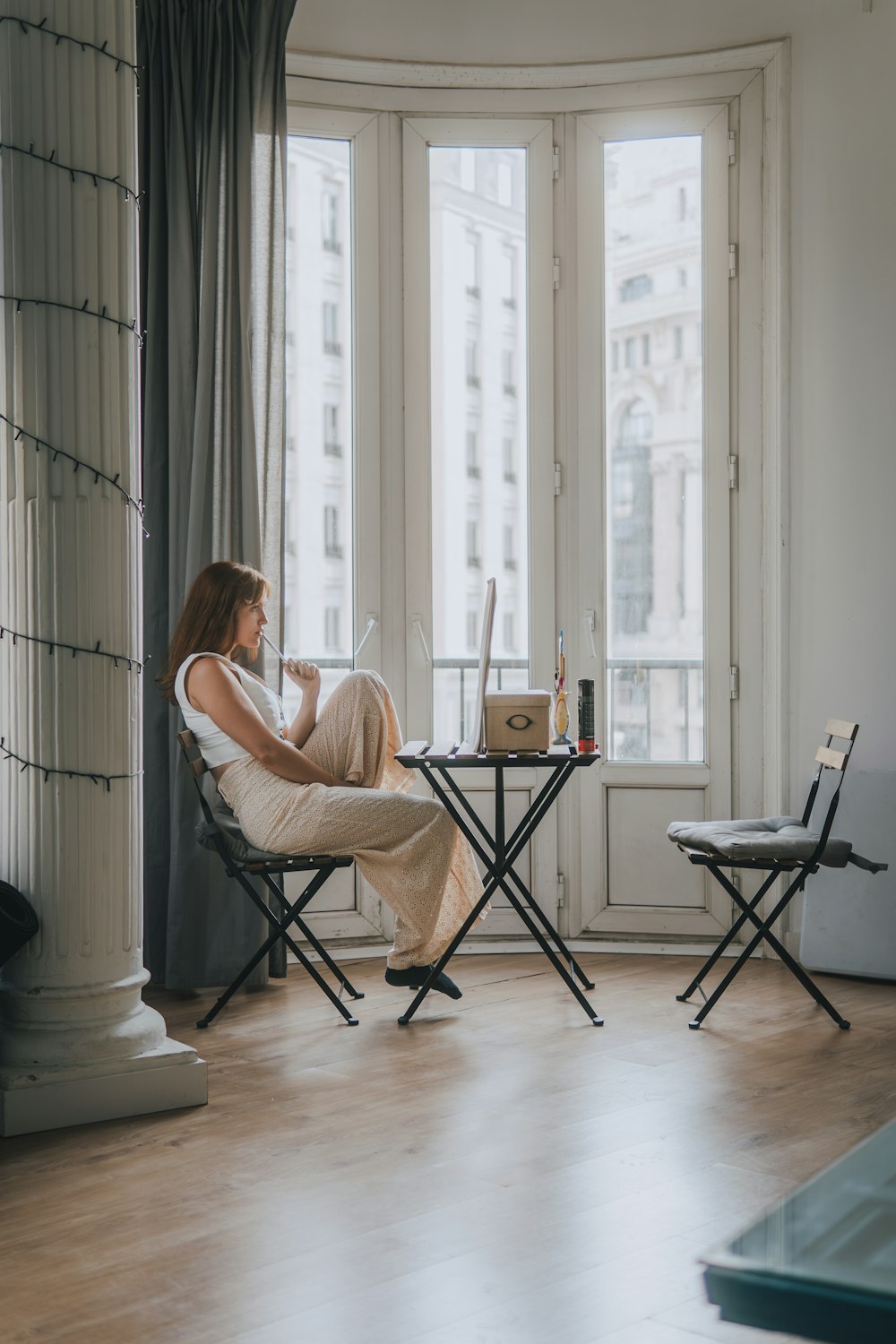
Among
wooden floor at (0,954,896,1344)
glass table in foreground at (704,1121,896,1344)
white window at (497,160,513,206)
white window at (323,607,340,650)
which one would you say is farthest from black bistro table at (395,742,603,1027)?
glass table in foreground at (704,1121,896,1344)

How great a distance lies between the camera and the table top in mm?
3402

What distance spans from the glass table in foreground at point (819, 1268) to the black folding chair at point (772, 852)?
2.58 m

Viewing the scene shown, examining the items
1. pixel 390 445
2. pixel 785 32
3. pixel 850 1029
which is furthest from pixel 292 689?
pixel 785 32

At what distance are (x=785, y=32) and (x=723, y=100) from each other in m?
0.28

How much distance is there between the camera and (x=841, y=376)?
4.18 metres

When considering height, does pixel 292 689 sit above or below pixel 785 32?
below

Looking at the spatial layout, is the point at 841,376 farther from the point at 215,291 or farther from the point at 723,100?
the point at 215,291

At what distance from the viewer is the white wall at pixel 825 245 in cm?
412

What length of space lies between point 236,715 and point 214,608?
337 millimetres

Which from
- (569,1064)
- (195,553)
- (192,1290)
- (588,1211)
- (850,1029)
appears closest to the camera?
(192,1290)

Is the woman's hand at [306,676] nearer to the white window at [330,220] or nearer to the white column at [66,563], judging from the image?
the white column at [66,563]

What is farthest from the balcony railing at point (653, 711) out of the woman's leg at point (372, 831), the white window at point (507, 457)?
the woman's leg at point (372, 831)

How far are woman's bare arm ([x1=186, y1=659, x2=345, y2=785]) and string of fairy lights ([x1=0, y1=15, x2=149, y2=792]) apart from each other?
62cm

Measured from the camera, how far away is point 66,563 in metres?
2.80
